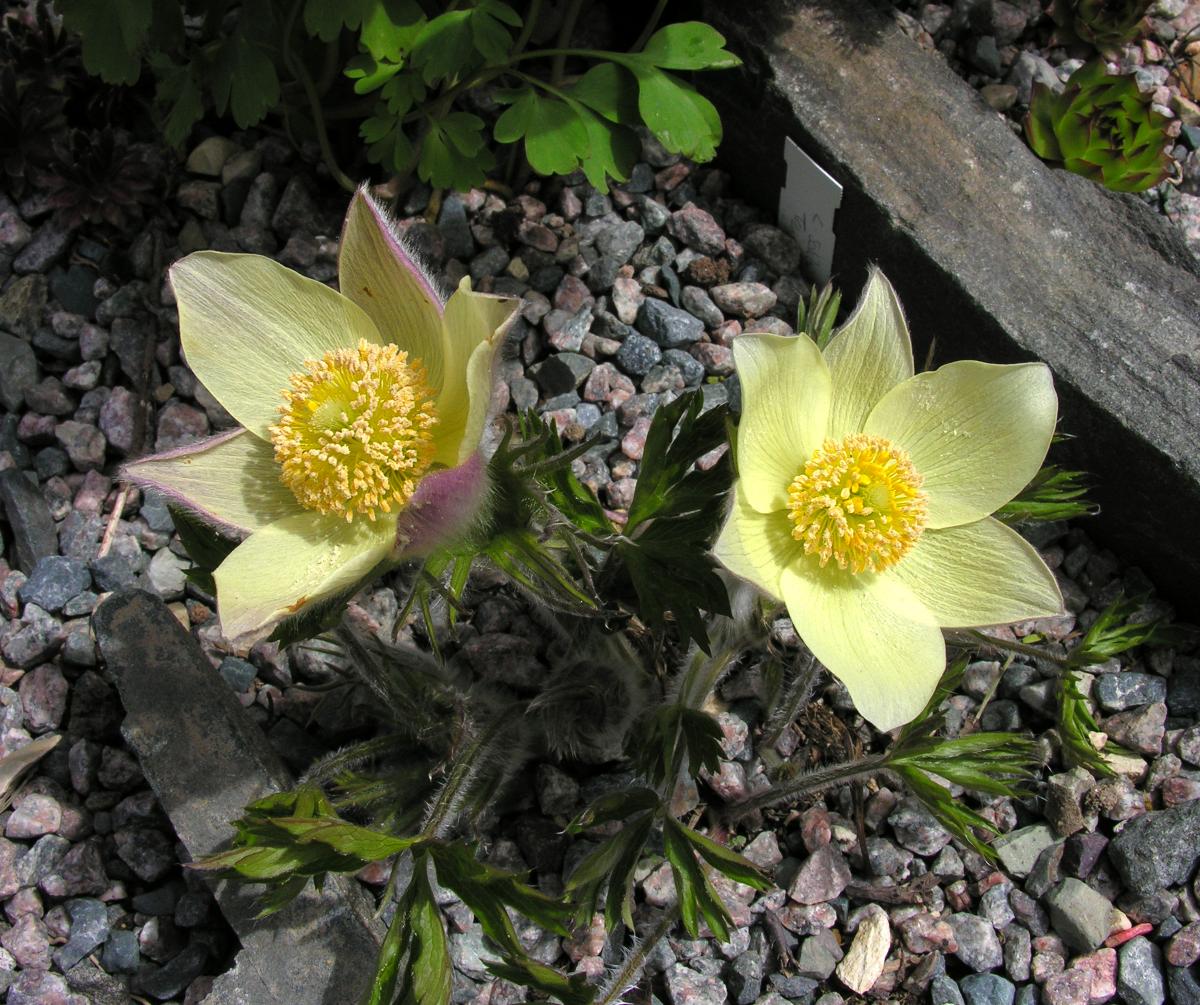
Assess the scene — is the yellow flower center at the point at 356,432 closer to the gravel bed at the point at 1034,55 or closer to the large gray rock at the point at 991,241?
the large gray rock at the point at 991,241

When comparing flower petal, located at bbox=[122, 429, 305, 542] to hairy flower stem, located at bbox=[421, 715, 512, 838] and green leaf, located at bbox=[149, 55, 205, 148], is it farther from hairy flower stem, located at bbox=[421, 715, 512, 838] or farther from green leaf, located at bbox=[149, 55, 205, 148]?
green leaf, located at bbox=[149, 55, 205, 148]

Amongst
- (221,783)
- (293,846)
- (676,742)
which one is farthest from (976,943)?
(221,783)

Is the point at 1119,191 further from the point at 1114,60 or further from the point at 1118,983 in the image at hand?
the point at 1118,983

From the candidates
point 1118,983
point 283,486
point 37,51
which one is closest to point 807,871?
point 1118,983

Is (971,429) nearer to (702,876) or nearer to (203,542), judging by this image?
(702,876)

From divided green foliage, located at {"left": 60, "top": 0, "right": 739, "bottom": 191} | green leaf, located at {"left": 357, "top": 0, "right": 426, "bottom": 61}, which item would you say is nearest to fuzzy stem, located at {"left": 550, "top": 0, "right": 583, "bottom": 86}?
divided green foliage, located at {"left": 60, "top": 0, "right": 739, "bottom": 191}

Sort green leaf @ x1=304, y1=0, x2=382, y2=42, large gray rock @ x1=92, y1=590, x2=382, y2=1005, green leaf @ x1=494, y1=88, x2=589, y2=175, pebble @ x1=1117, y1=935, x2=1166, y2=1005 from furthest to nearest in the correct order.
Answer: green leaf @ x1=494, y1=88, x2=589, y2=175, green leaf @ x1=304, y1=0, x2=382, y2=42, pebble @ x1=1117, y1=935, x2=1166, y2=1005, large gray rock @ x1=92, y1=590, x2=382, y2=1005

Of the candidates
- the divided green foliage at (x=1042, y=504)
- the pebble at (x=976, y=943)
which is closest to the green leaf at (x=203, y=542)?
the divided green foliage at (x=1042, y=504)
